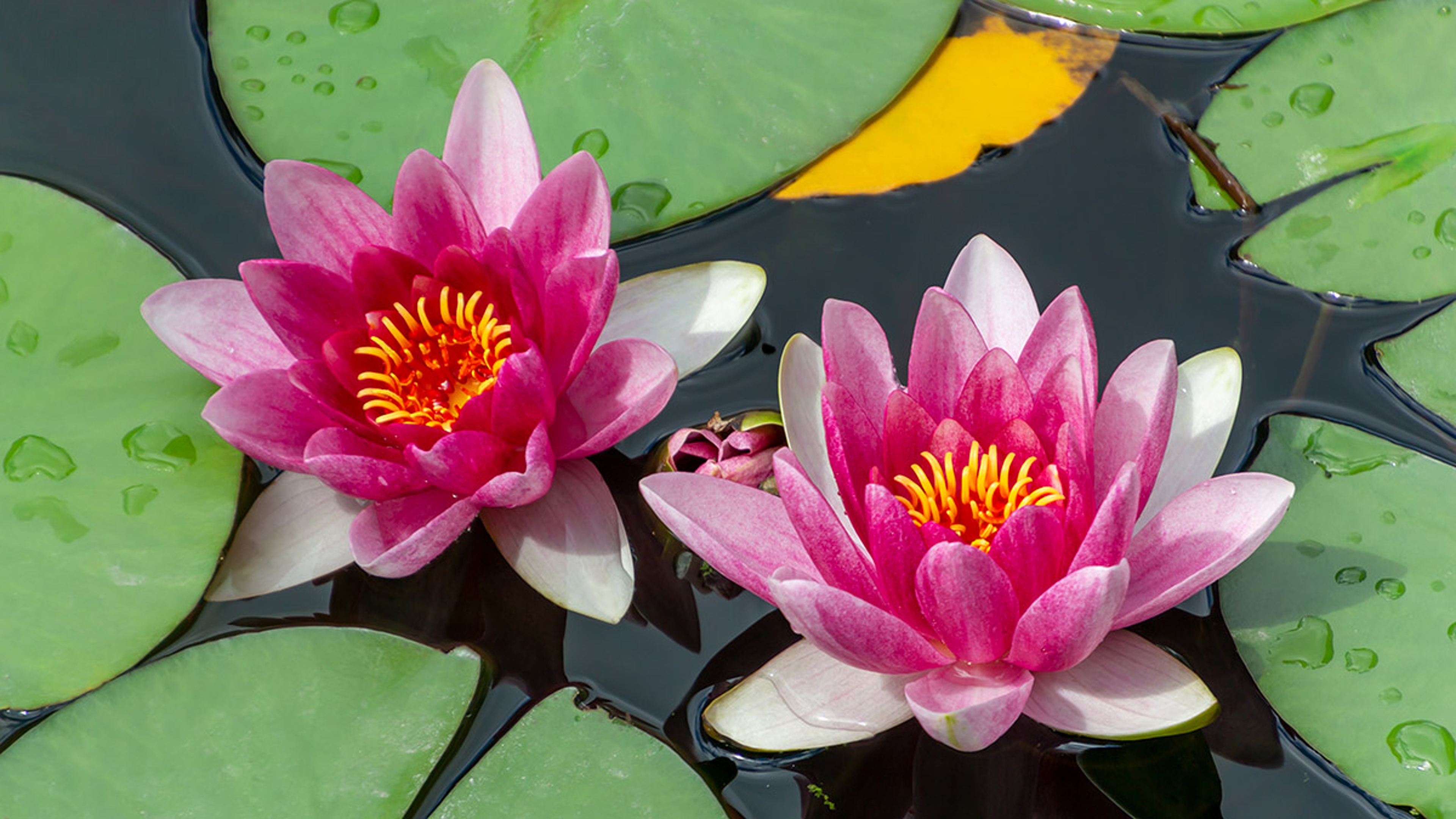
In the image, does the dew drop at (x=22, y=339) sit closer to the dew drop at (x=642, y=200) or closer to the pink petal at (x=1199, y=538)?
the dew drop at (x=642, y=200)

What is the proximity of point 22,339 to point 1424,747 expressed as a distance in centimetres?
297

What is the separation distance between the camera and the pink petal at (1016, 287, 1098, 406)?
1.95 meters

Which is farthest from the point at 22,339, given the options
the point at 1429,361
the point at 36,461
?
the point at 1429,361

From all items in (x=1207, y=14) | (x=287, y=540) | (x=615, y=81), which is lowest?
(x=287, y=540)

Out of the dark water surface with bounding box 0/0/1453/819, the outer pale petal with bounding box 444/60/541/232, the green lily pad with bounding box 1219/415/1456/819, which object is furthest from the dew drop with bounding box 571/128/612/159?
the green lily pad with bounding box 1219/415/1456/819

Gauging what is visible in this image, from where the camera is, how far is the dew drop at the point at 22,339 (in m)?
2.41

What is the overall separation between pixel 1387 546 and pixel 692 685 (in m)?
1.40

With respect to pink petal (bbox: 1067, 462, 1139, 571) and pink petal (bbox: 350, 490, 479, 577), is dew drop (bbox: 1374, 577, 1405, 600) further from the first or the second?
pink petal (bbox: 350, 490, 479, 577)

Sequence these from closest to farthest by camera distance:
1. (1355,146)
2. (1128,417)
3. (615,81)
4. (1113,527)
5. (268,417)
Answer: (1113,527) < (1128,417) < (268,417) < (1355,146) < (615,81)

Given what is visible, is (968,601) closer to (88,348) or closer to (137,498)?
(137,498)

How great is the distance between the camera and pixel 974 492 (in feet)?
6.53

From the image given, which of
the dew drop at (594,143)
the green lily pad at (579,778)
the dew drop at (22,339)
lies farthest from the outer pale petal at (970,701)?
the dew drop at (22,339)

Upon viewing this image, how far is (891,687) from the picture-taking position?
1.99 metres

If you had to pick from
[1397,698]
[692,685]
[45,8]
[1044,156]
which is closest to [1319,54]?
[1044,156]
